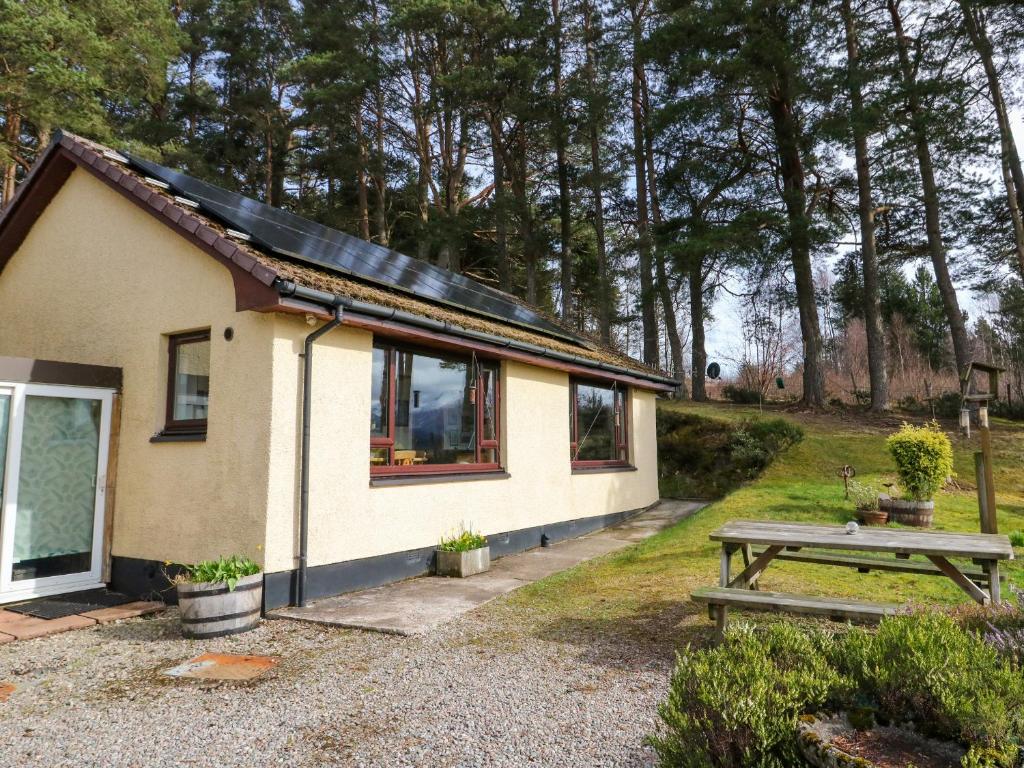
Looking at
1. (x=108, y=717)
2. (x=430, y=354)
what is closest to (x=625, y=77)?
(x=430, y=354)

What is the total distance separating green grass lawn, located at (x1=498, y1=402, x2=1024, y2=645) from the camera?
17.7 ft

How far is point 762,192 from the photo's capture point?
19094 millimetres

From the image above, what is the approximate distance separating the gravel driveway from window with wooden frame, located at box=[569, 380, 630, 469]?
5.81m

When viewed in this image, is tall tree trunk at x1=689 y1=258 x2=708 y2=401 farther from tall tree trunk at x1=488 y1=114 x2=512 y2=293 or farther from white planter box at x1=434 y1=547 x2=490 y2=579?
white planter box at x1=434 y1=547 x2=490 y2=579

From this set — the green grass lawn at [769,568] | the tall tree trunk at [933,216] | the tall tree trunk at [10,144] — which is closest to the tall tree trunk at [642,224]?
the tall tree trunk at [933,216]

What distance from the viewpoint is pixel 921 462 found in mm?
9539

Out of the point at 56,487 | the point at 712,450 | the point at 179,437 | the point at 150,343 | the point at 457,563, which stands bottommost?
the point at 457,563

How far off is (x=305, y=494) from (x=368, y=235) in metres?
17.9

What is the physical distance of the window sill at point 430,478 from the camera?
22.5 feet

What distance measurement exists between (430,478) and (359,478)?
1.07 metres

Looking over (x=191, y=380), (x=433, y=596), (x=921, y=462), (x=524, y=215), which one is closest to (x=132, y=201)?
(x=191, y=380)

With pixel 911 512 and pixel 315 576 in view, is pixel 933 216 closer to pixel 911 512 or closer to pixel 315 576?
pixel 911 512

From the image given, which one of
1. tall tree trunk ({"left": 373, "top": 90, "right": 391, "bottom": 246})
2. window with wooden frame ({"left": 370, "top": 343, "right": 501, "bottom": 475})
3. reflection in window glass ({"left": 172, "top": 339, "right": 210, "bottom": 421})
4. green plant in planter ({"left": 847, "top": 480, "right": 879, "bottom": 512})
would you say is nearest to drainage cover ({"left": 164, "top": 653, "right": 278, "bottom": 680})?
window with wooden frame ({"left": 370, "top": 343, "right": 501, "bottom": 475})

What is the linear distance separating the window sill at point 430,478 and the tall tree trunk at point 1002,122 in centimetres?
1649
